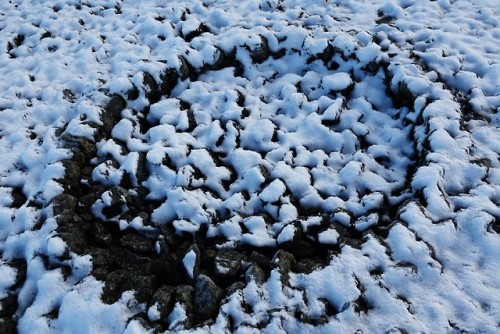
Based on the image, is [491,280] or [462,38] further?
[462,38]

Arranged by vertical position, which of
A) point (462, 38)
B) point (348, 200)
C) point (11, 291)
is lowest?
point (11, 291)

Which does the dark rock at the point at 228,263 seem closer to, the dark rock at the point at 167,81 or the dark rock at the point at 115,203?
the dark rock at the point at 115,203

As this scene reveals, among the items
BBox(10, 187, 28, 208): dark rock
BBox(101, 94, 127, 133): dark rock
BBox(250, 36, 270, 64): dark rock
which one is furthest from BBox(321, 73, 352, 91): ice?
BBox(10, 187, 28, 208): dark rock

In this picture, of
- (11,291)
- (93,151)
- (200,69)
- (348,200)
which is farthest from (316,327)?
(200,69)

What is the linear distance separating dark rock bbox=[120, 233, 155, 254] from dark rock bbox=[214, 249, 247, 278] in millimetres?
695

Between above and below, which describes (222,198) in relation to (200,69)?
below

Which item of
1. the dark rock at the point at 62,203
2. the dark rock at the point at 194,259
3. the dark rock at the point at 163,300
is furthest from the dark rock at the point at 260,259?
the dark rock at the point at 62,203

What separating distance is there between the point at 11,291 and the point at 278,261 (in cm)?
232

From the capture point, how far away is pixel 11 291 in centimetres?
374

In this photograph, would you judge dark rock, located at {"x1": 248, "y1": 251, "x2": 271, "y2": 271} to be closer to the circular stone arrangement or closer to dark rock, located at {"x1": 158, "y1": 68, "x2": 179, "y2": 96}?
the circular stone arrangement

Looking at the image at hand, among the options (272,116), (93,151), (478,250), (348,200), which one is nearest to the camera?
(478,250)

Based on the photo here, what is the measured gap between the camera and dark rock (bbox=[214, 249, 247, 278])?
373 cm

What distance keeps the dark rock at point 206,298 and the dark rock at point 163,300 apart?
0.21m

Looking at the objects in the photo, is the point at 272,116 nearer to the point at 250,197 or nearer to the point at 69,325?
the point at 250,197
